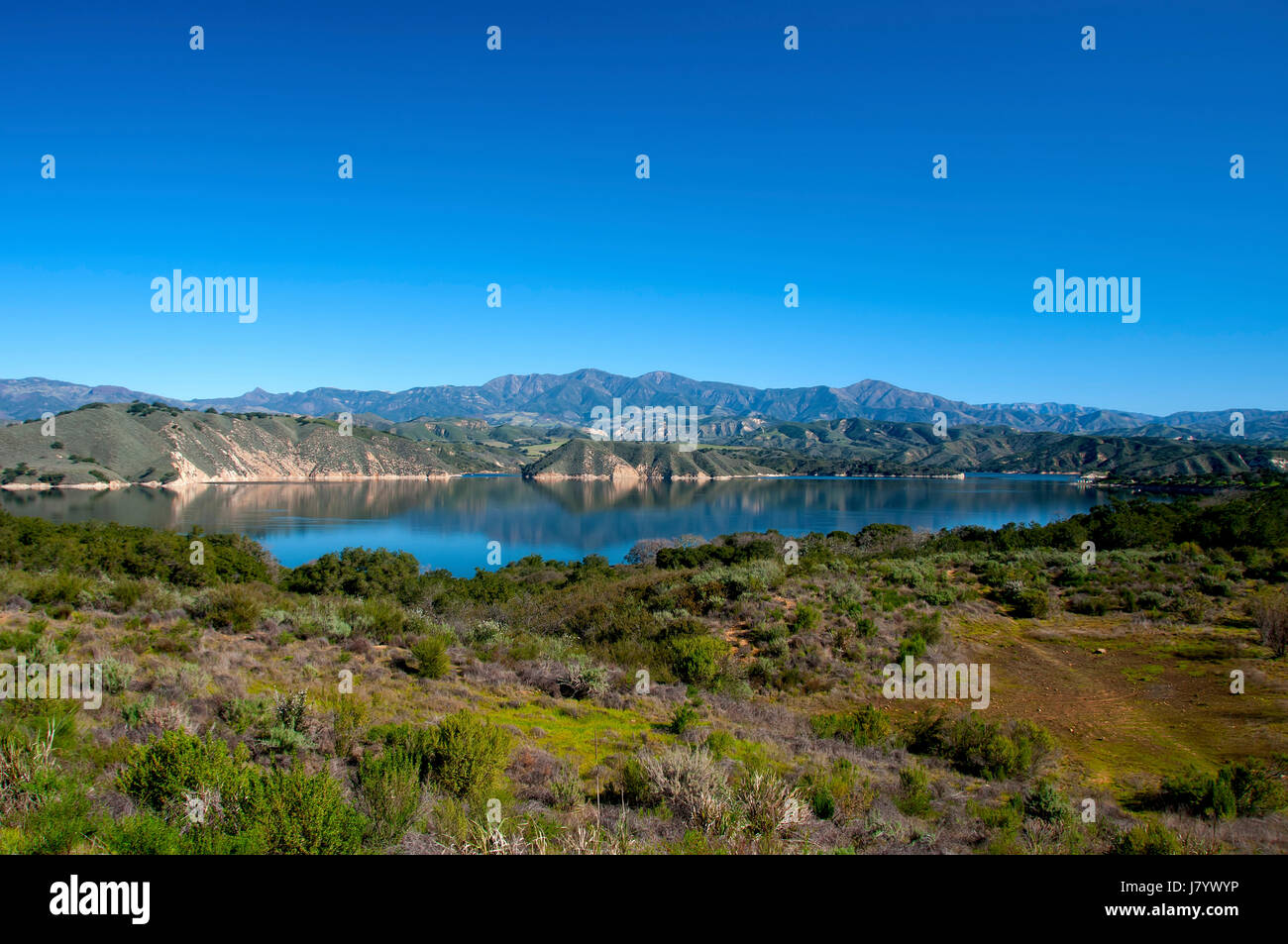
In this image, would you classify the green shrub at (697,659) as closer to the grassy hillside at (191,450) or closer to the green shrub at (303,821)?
the green shrub at (303,821)

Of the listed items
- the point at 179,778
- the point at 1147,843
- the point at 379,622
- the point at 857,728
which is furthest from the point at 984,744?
the point at 379,622

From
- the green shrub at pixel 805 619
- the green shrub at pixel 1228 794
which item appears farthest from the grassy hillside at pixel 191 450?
the green shrub at pixel 1228 794

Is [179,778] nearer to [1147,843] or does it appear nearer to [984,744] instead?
[1147,843]

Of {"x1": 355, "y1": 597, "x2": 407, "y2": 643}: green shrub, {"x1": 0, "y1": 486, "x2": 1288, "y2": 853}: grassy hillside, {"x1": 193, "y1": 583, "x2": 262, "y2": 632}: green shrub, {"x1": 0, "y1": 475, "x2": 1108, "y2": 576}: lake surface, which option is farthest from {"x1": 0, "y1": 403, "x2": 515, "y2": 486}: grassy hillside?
{"x1": 355, "y1": 597, "x2": 407, "y2": 643}: green shrub

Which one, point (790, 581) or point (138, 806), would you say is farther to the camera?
point (790, 581)

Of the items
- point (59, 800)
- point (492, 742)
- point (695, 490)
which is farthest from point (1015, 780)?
point (695, 490)

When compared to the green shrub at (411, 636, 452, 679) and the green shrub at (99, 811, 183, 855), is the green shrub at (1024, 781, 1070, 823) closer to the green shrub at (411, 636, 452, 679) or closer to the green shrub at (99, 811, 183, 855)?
the green shrub at (99, 811, 183, 855)
